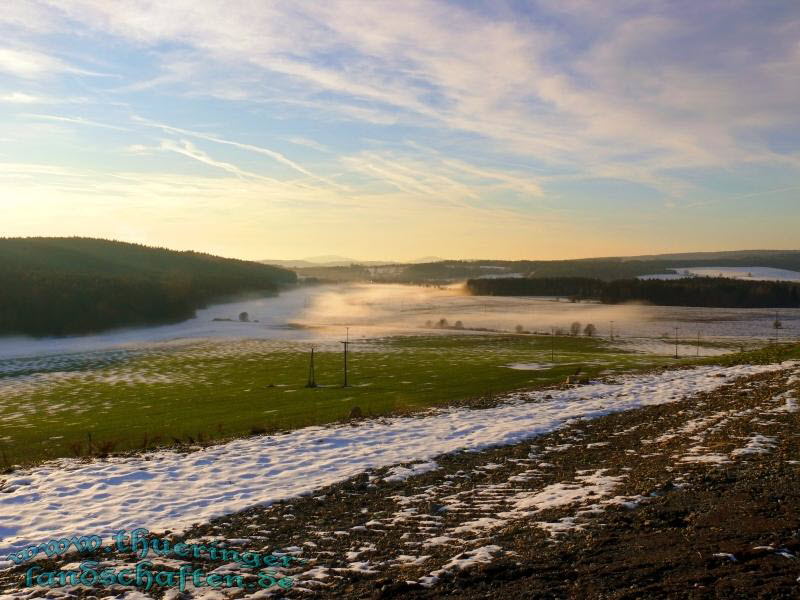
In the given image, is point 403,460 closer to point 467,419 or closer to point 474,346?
point 467,419

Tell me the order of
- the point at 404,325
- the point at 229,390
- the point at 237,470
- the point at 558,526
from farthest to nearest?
the point at 404,325
the point at 229,390
the point at 237,470
the point at 558,526

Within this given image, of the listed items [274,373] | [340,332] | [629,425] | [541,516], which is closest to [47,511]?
→ [541,516]

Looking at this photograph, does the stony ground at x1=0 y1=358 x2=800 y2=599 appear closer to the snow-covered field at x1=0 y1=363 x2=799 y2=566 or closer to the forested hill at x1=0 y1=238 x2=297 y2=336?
the snow-covered field at x1=0 y1=363 x2=799 y2=566

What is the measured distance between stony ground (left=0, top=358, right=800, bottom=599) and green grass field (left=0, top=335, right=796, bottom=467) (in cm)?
1094

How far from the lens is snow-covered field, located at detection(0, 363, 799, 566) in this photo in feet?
44.0

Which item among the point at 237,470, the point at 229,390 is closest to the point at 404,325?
the point at 229,390

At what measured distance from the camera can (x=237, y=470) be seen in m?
17.4

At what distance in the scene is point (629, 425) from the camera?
2105 centimetres

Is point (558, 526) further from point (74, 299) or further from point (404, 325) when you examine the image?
point (404, 325)

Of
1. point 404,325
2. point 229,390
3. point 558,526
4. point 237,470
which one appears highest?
point 558,526

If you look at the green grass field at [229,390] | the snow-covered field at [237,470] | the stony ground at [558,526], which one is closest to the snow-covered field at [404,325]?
the green grass field at [229,390]

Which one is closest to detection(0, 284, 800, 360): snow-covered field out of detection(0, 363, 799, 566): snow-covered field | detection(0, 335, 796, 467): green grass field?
detection(0, 335, 796, 467): green grass field

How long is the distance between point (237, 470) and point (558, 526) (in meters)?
10.0

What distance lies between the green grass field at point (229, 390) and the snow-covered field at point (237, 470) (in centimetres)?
331
